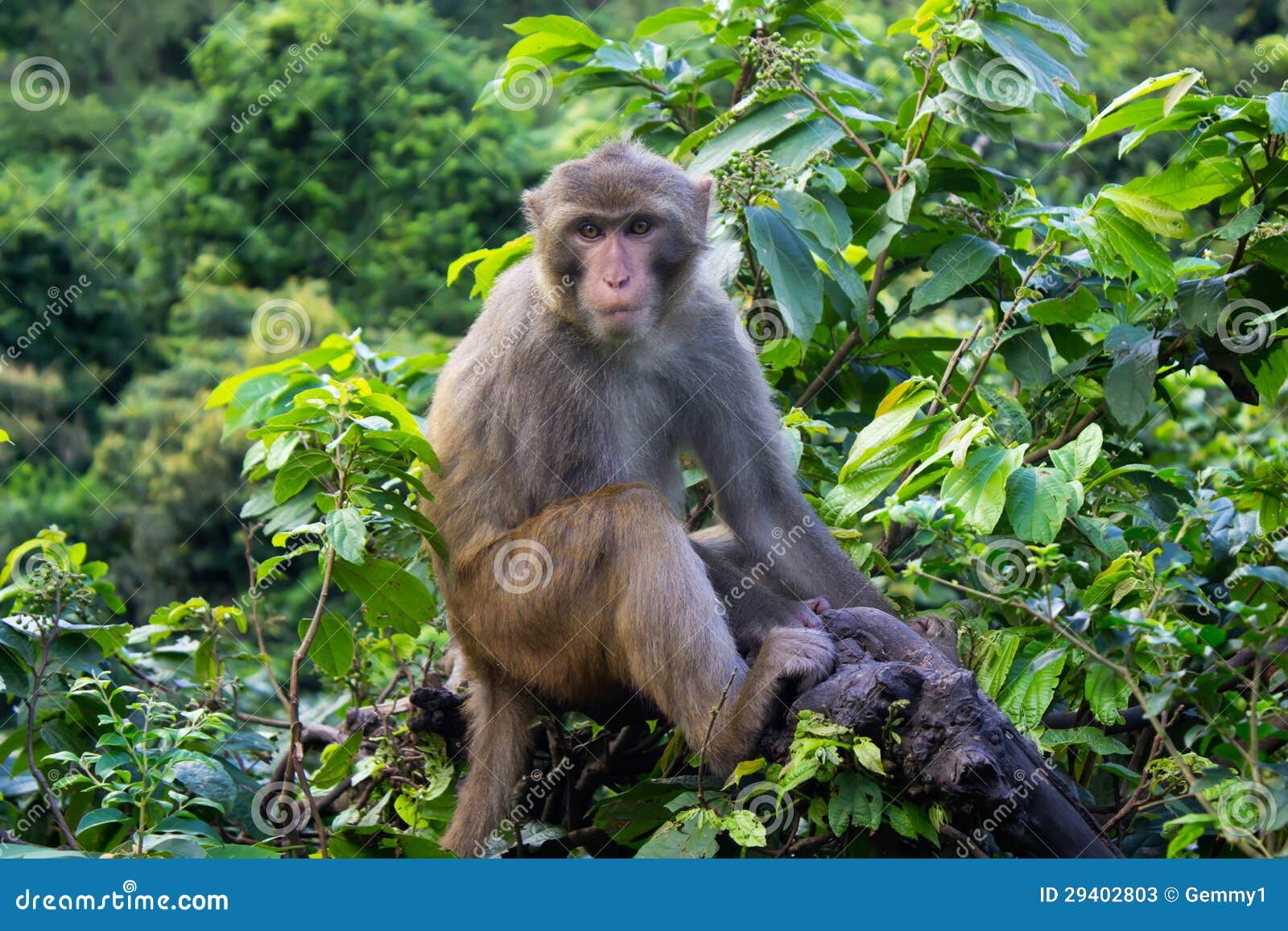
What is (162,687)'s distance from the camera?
194 inches

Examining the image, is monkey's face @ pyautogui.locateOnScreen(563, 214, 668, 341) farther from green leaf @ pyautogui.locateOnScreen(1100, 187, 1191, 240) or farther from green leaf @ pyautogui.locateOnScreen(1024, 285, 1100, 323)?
green leaf @ pyautogui.locateOnScreen(1100, 187, 1191, 240)

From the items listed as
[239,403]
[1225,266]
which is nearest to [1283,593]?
[1225,266]

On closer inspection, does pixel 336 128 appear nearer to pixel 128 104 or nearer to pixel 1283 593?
pixel 128 104
